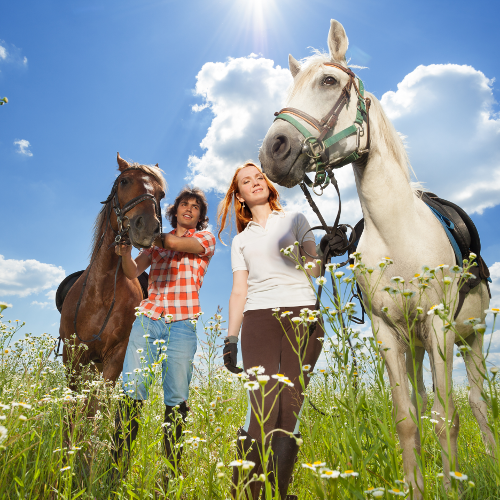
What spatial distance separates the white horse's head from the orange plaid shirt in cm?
158

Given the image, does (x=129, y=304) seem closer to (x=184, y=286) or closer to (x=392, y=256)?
(x=184, y=286)

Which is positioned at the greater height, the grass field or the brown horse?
the brown horse

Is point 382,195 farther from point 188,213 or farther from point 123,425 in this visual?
point 123,425

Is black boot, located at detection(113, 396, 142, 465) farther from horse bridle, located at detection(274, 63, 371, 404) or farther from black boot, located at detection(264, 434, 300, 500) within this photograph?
Result: horse bridle, located at detection(274, 63, 371, 404)


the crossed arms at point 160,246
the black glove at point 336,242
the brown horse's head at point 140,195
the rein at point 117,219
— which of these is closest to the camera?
the black glove at point 336,242

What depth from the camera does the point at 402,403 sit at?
8.48ft

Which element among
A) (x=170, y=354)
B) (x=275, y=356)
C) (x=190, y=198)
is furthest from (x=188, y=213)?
(x=275, y=356)

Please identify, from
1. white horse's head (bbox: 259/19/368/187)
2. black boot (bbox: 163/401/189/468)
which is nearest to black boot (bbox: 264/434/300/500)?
black boot (bbox: 163/401/189/468)

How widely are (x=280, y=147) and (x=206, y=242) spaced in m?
1.63

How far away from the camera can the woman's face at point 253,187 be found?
337cm

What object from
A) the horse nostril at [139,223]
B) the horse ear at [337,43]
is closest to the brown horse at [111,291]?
the horse nostril at [139,223]

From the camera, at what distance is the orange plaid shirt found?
3623 mm

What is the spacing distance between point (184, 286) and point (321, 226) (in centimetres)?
163

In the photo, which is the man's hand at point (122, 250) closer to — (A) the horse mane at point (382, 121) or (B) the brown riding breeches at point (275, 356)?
(B) the brown riding breeches at point (275, 356)
